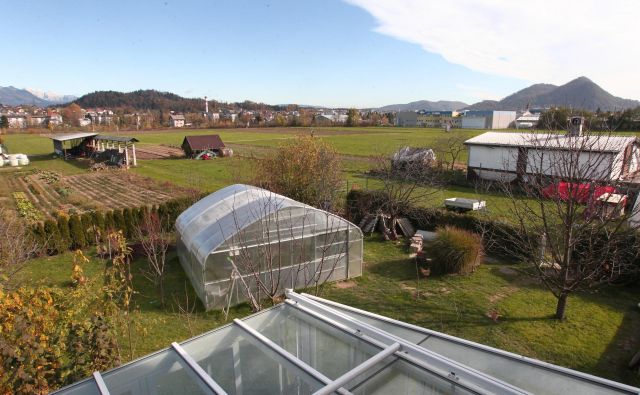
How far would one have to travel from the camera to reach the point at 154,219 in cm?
1590

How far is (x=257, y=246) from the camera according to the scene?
11.9 metres

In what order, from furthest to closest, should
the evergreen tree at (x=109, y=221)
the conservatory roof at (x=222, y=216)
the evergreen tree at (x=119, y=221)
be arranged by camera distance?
1. the evergreen tree at (x=119, y=221)
2. the evergreen tree at (x=109, y=221)
3. the conservatory roof at (x=222, y=216)

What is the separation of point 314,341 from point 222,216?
936cm

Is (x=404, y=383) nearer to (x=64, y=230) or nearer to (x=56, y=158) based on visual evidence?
(x=64, y=230)

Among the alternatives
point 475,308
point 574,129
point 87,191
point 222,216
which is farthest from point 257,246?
point 87,191

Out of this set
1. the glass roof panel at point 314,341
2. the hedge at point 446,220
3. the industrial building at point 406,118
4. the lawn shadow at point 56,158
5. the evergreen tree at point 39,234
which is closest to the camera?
the glass roof panel at point 314,341

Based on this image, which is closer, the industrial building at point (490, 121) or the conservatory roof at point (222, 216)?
the conservatory roof at point (222, 216)

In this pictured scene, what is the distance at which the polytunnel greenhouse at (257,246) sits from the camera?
11.5 meters

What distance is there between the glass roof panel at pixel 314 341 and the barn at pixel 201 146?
152 feet

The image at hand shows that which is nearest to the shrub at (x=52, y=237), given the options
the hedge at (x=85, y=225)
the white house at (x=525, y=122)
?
the hedge at (x=85, y=225)

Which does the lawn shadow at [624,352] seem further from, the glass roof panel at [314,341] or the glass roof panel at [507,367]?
the glass roof panel at [314,341]

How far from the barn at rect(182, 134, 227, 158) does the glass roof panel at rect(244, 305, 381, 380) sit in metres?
46.4

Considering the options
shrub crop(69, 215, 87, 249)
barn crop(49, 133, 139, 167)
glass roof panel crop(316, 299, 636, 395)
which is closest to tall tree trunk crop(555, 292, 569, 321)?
glass roof panel crop(316, 299, 636, 395)

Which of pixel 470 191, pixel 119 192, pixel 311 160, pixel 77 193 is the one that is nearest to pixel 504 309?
pixel 311 160
